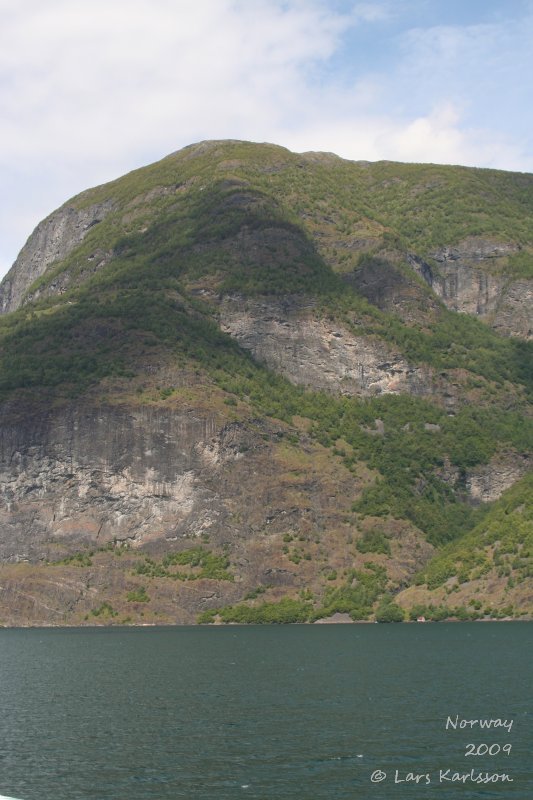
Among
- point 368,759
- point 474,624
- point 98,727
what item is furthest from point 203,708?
point 474,624

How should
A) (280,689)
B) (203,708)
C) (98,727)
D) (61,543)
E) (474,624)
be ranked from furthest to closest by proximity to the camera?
(61,543) → (474,624) → (280,689) → (203,708) → (98,727)

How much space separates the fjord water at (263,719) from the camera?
54.1 meters

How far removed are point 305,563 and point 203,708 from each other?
352 ft

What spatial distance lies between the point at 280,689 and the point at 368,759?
29.4 metres

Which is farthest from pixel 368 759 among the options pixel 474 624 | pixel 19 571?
pixel 19 571

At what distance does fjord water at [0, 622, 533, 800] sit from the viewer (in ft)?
178

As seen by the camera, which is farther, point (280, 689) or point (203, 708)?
point (280, 689)

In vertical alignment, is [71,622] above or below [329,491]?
below

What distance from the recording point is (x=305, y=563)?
184500mm

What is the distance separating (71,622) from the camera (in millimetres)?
180750

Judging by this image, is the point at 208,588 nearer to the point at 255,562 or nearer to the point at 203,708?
the point at 255,562

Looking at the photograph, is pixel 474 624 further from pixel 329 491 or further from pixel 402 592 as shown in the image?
pixel 329 491

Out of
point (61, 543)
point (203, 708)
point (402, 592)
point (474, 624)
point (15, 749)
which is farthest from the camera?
point (61, 543)

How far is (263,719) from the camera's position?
72.1 meters
